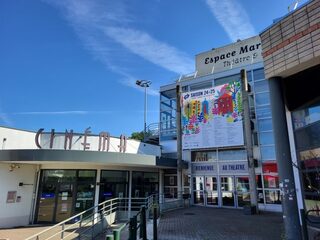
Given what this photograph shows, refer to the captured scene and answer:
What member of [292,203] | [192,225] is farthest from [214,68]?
[292,203]

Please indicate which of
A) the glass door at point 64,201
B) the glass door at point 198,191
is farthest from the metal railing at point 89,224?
the glass door at point 198,191

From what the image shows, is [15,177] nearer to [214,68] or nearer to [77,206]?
[77,206]

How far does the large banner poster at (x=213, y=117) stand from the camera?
17406 millimetres

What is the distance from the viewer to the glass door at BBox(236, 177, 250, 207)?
54.9 ft

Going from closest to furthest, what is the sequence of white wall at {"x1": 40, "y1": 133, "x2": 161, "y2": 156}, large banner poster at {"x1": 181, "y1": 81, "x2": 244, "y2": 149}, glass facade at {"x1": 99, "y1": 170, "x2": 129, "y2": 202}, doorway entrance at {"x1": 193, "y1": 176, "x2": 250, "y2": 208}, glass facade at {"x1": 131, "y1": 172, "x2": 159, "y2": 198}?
white wall at {"x1": 40, "y1": 133, "x2": 161, "y2": 156}
glass facade at {"x1": 99, "y1": 170, "x2": 129, "y2": 202}
doorway entrance at {"x1": 193, "y1": 176, "x2": 250, "y2": 208}
large banner poster at {"x1": 181, "y1": 81, "x2": 244, "y2": 149}
glass facade at {"x1": 131, "y1": 172, "x2": 159, "y2": 198}

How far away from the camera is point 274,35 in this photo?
6.05 meters

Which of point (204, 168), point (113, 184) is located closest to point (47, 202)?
point (113, 184)

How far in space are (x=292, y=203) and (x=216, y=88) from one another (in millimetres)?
13670

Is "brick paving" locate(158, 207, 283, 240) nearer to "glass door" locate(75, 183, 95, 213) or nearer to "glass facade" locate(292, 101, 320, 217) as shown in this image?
"glass facade" locate(292, 101, 320, 217)

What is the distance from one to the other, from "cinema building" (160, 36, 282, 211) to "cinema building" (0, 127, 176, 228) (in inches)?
127

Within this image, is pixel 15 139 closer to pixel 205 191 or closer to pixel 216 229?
pixel 216 229

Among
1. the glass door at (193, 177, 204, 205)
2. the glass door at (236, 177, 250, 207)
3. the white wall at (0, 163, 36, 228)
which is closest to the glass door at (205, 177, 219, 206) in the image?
the glass door at (193, 177, 204, 205)

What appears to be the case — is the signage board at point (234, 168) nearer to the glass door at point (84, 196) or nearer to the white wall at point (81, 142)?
the white wall at point (81, 142)

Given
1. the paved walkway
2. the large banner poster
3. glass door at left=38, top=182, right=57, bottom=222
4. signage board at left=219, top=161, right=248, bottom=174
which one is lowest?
the paved walkway
